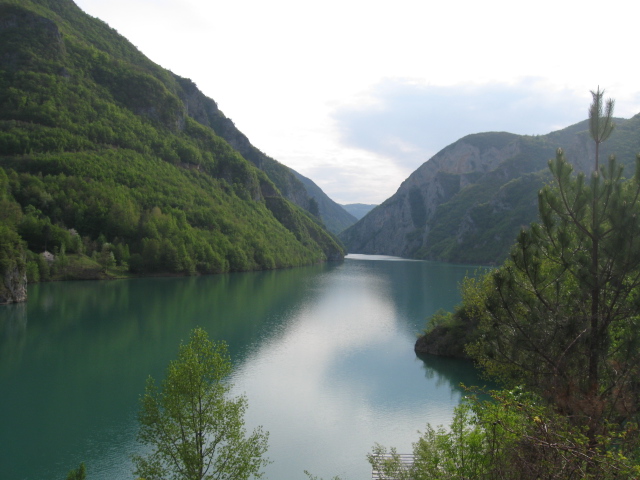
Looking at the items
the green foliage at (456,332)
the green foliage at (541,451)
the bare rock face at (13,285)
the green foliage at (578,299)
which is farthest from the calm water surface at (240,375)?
the green foliage at (541,451)

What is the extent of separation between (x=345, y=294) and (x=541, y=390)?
5646 centimetres

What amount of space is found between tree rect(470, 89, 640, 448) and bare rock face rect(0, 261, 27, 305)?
4989cm

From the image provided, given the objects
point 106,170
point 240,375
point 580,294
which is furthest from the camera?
point 106,170

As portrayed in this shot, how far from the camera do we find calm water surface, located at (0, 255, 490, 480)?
54.5 ft

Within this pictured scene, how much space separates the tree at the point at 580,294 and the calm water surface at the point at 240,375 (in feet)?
29.7

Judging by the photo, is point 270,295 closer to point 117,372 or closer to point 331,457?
point 117,372

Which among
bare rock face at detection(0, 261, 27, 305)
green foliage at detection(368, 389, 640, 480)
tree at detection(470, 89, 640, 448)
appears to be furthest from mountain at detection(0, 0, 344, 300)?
green foliage at detection(368, 389, 640, 480)

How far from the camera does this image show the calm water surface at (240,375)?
654 inches

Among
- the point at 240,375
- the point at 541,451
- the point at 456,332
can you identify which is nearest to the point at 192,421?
the point at 541,451

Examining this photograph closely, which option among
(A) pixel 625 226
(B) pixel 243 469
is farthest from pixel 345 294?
(A) pixel 625 226

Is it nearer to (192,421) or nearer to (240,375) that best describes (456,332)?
(240,375)

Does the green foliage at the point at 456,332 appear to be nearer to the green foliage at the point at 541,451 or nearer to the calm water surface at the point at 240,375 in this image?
the calm water surface at the point at 240,375

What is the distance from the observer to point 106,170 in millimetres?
85375

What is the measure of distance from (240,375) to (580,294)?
810 inches
